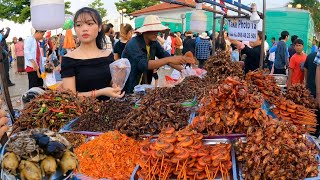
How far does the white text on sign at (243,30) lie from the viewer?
6.10 meters

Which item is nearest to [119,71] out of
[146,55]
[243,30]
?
[146,55]

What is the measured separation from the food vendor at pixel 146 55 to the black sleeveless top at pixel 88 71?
1.30 meters

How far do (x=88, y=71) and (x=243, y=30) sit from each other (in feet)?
11.6

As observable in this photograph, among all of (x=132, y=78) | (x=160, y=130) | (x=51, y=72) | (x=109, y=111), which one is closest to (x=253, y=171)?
(x=160, y=130)

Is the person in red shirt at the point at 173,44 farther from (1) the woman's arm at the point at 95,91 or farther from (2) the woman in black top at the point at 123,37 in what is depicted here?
(1) the woman's arm at the point at 95,91

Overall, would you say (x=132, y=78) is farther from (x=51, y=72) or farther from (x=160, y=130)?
(x=51, y=72)

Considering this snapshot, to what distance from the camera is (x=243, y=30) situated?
20.4 ft

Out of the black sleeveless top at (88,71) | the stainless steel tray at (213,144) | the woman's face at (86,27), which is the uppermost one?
the woman's face at (86,27)

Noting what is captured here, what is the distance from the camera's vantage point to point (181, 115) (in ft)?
9.16

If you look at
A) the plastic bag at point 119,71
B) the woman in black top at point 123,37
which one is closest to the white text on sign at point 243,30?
the woman in black top at point 123,37

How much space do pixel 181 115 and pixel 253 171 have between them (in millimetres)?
828

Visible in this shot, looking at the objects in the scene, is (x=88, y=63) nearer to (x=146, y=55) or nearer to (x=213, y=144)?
(x=213, y=144)

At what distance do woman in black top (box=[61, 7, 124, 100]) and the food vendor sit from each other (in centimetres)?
131

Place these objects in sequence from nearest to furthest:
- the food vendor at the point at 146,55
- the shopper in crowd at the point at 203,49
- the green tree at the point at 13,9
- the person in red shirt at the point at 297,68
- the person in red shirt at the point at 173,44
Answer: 1. the food vendor at the point at 146,55
2. the person in red shirt at the point at 297,68
3. the shopper in crowd at the point at 203,49
4. the person in red shirt at the point at 173,44
5. the green tree at the point at 13,9
